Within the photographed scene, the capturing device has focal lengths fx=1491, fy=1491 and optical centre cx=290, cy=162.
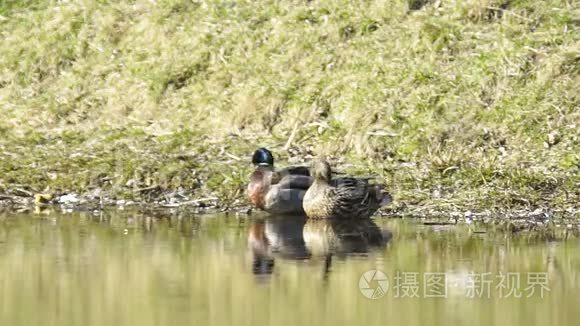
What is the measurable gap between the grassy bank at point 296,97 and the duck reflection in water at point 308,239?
117cm

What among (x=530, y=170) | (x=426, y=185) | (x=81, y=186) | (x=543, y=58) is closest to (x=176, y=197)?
(x=81, y=186)

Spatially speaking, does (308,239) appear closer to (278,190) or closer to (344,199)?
(344,199)

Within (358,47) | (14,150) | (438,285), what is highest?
(358,47)

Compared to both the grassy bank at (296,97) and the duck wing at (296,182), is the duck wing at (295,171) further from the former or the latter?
the grassy bank at (296,97)

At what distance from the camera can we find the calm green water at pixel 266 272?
36.6ft

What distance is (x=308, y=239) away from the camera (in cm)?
1538

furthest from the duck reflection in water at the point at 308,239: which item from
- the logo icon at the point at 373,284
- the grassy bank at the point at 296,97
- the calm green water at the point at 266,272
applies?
the grassy bank at the point at 296,97

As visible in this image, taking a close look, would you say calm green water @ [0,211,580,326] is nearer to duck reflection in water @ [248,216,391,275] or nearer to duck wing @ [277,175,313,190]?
duck reflection in water @ [248,216,391,275]

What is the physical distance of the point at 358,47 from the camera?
71.0 feet

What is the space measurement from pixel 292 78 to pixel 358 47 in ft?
3.60

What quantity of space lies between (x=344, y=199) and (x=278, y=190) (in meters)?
0.84

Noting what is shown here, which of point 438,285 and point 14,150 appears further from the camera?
point 14,150

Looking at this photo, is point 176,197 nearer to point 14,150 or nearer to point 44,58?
point 14,150

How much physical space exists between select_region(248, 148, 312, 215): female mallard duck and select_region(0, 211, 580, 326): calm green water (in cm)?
32
